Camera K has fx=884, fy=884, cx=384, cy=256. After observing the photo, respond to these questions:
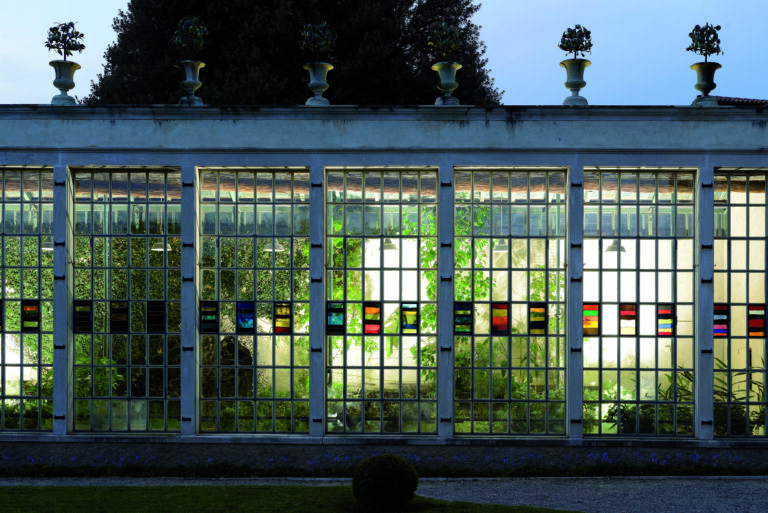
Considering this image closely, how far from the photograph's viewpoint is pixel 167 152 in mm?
16453

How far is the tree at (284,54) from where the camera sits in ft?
104

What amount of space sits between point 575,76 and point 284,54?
1802 cm

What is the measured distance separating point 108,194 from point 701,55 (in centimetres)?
1153

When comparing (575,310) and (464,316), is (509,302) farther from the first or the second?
(575,310)

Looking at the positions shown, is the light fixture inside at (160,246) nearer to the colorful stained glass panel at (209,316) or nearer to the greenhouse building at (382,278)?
the greenhouse building at (382,278)

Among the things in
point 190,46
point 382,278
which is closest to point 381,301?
point 382,278

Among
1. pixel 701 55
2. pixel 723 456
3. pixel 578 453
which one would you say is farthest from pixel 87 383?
pixel 701 55

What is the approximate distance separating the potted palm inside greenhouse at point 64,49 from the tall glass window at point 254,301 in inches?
128

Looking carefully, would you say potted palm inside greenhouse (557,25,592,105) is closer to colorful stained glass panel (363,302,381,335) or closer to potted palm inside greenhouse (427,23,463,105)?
potted palm inside greenhouse (427,23,463,105)

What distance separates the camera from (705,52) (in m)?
16.6

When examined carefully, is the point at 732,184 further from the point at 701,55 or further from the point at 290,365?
the point at 290,365

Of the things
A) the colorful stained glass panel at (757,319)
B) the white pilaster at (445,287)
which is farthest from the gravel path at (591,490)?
the colorful stained glass panel at (757,319)

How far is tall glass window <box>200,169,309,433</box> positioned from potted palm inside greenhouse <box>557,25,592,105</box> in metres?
5.29

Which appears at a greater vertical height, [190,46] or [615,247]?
[190,46]
